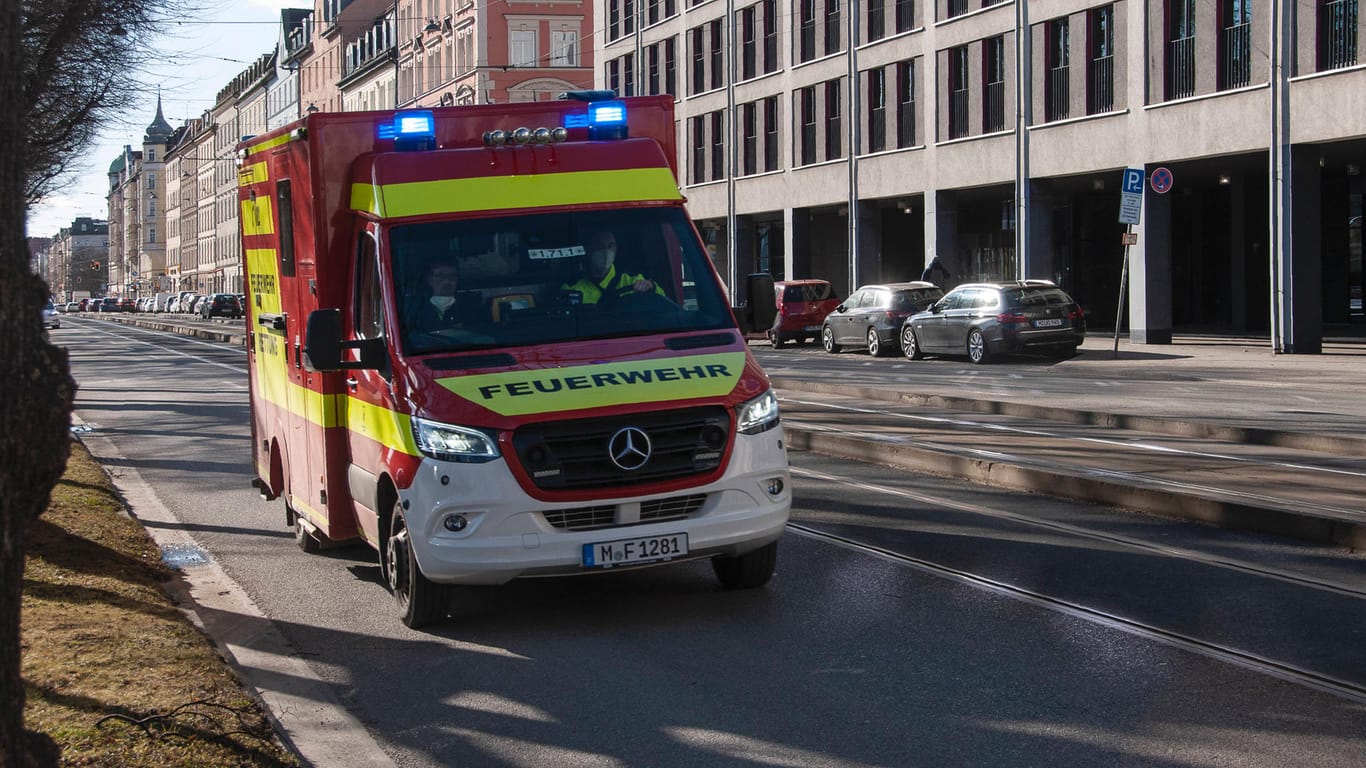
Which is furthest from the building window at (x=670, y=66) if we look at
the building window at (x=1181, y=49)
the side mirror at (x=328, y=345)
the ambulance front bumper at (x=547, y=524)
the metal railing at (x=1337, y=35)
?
the ambulance front bumper at (x=547, y=524)

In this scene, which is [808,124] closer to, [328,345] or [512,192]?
[512,192]

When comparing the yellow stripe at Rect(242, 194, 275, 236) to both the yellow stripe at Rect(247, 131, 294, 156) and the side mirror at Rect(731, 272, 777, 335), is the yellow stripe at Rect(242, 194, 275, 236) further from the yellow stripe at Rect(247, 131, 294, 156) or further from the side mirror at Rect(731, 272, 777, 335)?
the side mirror at Rect(731, 272, 777, 335)

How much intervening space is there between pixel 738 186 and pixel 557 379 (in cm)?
4985

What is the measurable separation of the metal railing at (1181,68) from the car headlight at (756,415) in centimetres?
2959

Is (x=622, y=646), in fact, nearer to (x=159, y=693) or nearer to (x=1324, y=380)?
(x=159, y=693)

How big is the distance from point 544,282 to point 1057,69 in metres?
33.5

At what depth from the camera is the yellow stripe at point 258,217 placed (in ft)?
33.6

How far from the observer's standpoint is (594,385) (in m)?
7.46

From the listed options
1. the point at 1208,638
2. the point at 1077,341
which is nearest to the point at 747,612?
the point at 1208,638

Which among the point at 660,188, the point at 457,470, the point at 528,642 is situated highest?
the point at 660,188

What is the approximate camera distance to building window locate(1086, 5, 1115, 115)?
37406mm

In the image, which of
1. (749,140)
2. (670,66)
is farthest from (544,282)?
(670,66)

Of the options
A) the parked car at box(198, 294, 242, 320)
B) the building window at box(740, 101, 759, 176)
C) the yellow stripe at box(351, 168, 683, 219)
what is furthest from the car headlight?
the parked car at box(198, 294, 242, 320)

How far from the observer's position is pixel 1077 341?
3044 cm
